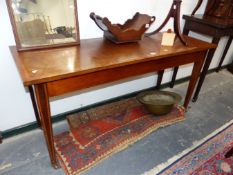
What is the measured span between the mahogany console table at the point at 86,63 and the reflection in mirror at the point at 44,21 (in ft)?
0.25

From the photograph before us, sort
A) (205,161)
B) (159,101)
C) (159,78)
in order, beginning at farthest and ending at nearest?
(159,78)
(159,101)
(205,161)

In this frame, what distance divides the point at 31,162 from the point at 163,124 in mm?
1046

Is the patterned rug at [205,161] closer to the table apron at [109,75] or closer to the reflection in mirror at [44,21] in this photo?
the table apron at [109,75]

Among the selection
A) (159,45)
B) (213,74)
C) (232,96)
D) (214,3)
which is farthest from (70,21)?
(213,74)

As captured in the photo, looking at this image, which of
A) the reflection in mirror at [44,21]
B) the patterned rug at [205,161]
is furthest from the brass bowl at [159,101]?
the reflection in mirror at [44,21]

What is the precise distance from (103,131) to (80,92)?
386mm

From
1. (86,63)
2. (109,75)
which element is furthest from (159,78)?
(86,63)

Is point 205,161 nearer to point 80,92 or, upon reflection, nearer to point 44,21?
point 80,92

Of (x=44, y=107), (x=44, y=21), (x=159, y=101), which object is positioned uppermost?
(x=44, y=21)

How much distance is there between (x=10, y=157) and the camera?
1295 mm

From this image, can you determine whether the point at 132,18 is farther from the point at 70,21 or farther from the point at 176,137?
the point at 176,137

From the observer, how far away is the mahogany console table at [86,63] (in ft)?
2.85

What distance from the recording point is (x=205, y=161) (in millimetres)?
1327

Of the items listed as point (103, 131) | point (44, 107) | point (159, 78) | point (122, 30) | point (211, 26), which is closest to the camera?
point (44, 107)
